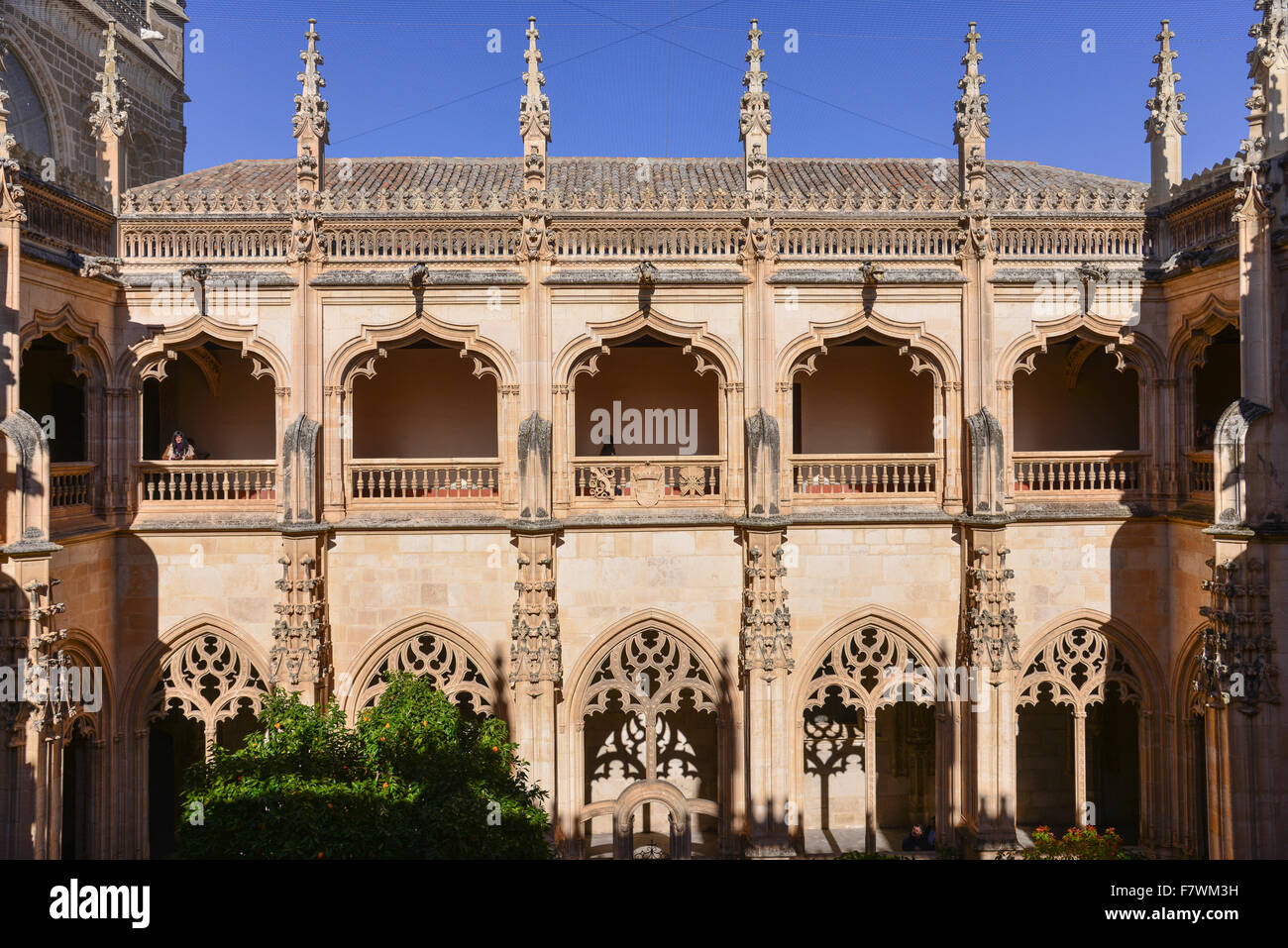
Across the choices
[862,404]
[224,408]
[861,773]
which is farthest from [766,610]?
[224,408]

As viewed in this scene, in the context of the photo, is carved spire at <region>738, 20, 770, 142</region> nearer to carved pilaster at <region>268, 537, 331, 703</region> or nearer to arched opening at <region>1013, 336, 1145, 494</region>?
arched opening at <region>1013, 336, 1145, 494</region>

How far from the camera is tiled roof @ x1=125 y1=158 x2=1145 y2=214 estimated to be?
47.6 ft

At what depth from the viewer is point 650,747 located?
14172mm

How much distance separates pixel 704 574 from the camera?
46.6 ft

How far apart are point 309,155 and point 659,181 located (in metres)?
7.31

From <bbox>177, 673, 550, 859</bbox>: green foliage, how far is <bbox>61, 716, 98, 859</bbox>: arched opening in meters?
4.48

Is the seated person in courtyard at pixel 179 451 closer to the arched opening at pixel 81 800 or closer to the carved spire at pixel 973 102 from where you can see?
the arched opening at pixel 81 800

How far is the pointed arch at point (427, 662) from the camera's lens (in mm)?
14047

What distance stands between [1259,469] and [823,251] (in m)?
6.91

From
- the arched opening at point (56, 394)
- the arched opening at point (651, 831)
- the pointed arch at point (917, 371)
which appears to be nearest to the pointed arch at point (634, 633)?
the arched opening at point (651, 831)

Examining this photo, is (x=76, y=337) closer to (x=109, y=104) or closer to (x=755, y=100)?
(x=109, y=104)
